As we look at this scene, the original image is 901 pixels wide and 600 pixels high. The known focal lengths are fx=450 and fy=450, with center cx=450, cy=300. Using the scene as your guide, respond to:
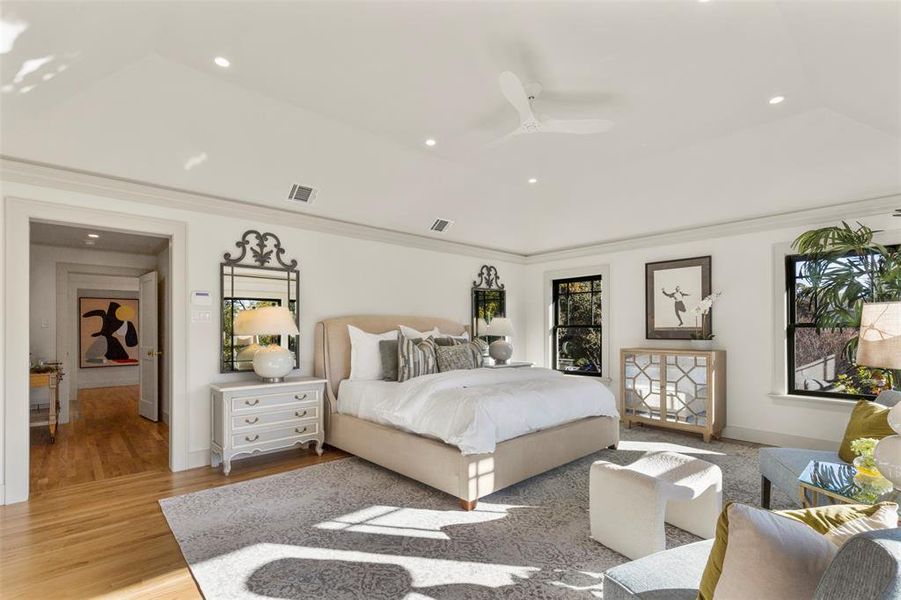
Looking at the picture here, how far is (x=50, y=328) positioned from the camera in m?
6.52

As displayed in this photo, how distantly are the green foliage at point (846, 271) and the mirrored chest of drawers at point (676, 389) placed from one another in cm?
112

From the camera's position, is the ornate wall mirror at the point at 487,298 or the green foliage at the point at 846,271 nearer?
the green foliage at the point at 846,271

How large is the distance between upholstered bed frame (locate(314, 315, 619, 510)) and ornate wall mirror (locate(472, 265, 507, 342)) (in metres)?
1.75

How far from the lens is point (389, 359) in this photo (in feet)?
15.7

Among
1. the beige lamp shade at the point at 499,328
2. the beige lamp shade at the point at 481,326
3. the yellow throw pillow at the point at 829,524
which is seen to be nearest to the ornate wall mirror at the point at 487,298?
the beige lamp shade at the point at 481,326

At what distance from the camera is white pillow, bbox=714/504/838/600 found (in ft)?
3.17

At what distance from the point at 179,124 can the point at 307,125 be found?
94 cm

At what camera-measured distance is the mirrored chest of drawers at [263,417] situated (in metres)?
3.91

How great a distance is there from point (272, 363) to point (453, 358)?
179 cm

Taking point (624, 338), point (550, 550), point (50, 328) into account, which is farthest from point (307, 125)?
point (50, 328)

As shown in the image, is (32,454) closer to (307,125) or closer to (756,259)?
(307,125)

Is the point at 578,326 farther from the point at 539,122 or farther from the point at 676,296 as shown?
the point at 539,122

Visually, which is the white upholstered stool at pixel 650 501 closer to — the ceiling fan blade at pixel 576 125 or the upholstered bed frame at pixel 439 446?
the upholstered bed frame at pixel 439 446

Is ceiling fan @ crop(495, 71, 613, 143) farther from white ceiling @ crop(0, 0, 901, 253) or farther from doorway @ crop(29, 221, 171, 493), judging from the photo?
doorway @ crop(29, 221, 171, 493)
